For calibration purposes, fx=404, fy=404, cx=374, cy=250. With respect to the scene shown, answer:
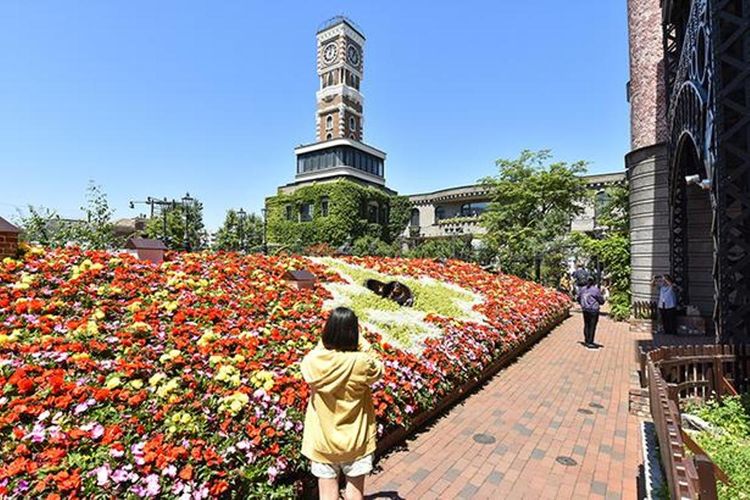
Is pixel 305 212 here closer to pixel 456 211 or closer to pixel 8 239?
pixel 456 211

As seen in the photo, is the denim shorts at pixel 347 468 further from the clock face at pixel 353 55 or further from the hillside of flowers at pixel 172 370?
the clock face at pixel 353 55

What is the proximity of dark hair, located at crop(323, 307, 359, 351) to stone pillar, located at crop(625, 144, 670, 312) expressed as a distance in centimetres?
1589

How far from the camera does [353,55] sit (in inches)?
2312

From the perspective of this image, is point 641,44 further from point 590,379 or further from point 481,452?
point 481,452

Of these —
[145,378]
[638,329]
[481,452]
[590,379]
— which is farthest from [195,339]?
[638,329]

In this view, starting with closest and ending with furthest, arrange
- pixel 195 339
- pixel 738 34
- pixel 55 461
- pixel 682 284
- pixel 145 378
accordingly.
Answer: pixel 55 461 < pixel 145 378 < pixel 195 339 < pixel 738 34 < pixel 682 284

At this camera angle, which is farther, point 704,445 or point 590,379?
point 590,379

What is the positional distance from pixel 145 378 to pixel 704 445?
6.10 metres

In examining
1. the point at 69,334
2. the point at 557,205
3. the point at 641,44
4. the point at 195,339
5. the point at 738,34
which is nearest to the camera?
the point at 69,334

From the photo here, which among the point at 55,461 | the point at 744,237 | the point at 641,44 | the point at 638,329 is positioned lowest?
the point at 638,329

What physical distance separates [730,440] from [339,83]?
57.7 meters

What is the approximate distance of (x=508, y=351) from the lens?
932 centimetres

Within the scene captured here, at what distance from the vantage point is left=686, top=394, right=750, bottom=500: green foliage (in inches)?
132

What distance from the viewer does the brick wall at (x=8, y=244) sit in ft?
23.1
